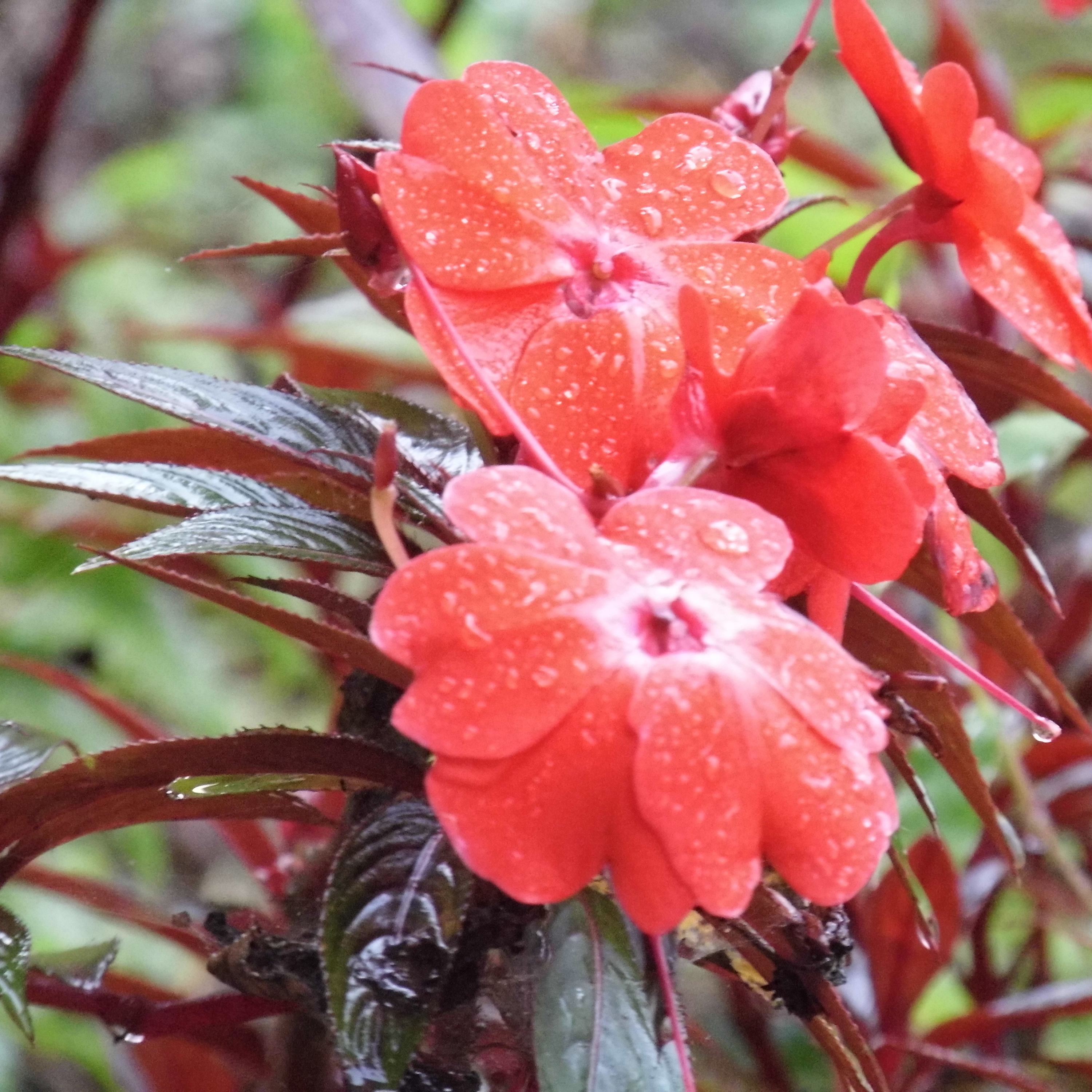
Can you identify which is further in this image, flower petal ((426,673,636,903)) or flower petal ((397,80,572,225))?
flower petal ((397,80,572,225))

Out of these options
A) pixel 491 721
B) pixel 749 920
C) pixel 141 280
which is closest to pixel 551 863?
pixel 491 721

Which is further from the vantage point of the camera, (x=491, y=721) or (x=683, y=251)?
(x=683, y=251)

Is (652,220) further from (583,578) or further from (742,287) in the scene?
(583,578)

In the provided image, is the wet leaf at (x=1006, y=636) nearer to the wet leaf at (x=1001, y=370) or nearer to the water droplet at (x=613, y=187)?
the wet leaf at (x=1001, y=370)

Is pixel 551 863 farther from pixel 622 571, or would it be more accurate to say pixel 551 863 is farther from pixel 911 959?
pixel 911 959

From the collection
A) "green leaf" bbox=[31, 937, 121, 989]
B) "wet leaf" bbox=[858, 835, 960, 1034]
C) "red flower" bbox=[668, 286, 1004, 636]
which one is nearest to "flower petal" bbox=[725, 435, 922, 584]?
"red flower" bbox=[668, 286, 1004, 636]

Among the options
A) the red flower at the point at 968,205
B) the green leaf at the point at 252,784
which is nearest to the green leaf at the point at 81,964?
the green leaf at the point at 252,784

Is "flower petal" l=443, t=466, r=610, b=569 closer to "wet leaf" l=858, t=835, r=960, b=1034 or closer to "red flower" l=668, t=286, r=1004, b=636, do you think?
"red flower" l=668, t=286, r=1004, b=636
